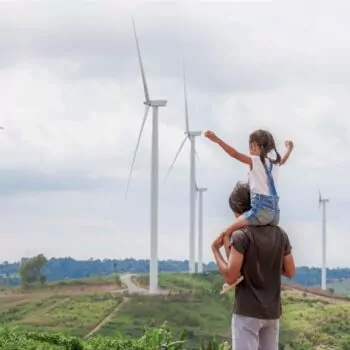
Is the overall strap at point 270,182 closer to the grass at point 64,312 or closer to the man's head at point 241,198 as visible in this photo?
the man's head at point 241,198

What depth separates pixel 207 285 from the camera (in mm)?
39625

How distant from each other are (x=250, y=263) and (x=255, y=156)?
0.44m

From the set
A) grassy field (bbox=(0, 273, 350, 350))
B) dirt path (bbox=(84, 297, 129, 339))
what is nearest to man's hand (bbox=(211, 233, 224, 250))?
grassy field (bbox=(0, 273, 350, 350))

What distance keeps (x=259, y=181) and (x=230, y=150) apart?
17cm

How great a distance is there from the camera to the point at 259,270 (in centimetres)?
384

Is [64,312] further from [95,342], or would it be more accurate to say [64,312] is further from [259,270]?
[259,270]

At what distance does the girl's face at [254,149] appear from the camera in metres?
3.94

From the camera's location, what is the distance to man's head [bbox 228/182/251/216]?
3.89 meters

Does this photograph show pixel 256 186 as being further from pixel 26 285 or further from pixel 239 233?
pixel 26 285

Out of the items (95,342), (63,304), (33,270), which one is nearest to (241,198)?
(95,342)

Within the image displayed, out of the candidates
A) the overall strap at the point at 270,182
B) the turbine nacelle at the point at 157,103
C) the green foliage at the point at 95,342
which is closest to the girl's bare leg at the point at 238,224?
the overall strap at the point at 270,182

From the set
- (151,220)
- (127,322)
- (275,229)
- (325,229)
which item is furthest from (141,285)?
(275,229)

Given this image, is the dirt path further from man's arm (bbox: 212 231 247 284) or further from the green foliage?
man's arm (bbox: 212 231 247 284)

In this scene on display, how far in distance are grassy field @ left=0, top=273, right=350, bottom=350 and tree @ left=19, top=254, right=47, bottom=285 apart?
939 millimetres
